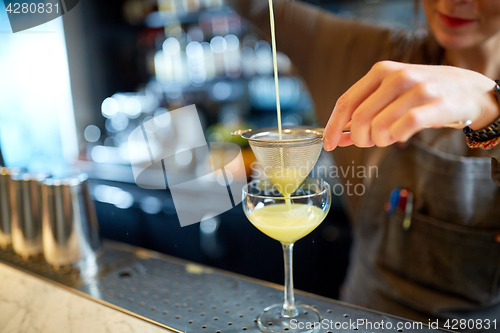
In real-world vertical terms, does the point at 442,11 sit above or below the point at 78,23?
below

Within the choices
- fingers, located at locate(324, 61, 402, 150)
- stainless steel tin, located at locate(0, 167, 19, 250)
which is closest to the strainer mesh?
fingers, located at locate(324, 61, 402, 150)

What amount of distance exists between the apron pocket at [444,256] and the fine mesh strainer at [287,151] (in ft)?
1.77

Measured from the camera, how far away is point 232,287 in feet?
3.61

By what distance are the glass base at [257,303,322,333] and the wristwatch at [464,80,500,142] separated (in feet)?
1.71

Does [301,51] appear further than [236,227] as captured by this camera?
No

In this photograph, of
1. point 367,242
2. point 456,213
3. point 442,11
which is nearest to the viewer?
point 442,11

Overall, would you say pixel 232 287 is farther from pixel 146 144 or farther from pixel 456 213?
pixel 146 144

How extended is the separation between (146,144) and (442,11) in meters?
2.76

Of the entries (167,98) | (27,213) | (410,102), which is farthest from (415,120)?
(167,98)

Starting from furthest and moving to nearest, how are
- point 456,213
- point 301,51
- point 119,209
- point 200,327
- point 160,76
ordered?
point 160,76
point 119,209
point 301,51
point 456,213
point 200,327

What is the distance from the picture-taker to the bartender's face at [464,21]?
1012 millimetres

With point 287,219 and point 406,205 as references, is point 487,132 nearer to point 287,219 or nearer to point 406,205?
point 287,219

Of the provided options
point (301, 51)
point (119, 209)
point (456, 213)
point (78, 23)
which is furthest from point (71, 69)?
point (456, 213)

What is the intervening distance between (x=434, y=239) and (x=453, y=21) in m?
0.65
